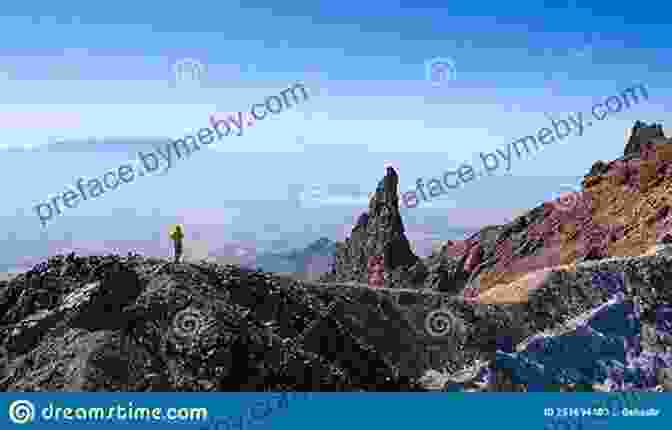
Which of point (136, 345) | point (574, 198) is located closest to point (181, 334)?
point (136, 345)

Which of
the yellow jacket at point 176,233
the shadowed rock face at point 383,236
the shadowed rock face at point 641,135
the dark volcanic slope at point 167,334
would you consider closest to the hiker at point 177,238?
the yellow jacket at point 176,233

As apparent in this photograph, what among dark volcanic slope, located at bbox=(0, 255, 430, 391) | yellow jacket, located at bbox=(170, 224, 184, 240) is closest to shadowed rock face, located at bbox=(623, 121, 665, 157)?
dark volcanic slope, located at bbox=(0, 255, 430, 391)

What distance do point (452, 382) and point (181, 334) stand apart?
518 inches

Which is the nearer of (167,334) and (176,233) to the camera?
(167,334)

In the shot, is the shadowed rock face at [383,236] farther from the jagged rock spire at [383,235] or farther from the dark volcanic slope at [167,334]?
the dark volcanic slope at [167,334]

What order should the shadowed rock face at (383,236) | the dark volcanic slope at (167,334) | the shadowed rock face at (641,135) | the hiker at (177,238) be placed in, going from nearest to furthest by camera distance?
the dark volcanic slope at (167,334)
the hiker at (177,238)
the shadowed rock face at (383,236)
the shadowed rock face at (641,135)

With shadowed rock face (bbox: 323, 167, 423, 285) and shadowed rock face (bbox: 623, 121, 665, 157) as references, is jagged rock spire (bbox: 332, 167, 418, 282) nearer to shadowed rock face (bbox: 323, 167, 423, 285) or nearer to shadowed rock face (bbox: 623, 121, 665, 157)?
A: shadowed rock face (bbox: 323, 167, 423, 285)

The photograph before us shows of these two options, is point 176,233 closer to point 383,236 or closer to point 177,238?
point 177,238

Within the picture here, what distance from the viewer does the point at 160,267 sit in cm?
3136

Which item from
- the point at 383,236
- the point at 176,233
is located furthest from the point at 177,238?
the point at 383,236

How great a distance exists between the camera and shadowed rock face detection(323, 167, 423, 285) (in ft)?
326

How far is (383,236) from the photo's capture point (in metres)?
100

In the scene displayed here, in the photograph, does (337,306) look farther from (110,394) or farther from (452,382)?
(110,394)

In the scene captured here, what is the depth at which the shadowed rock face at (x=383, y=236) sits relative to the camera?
9931 cm
